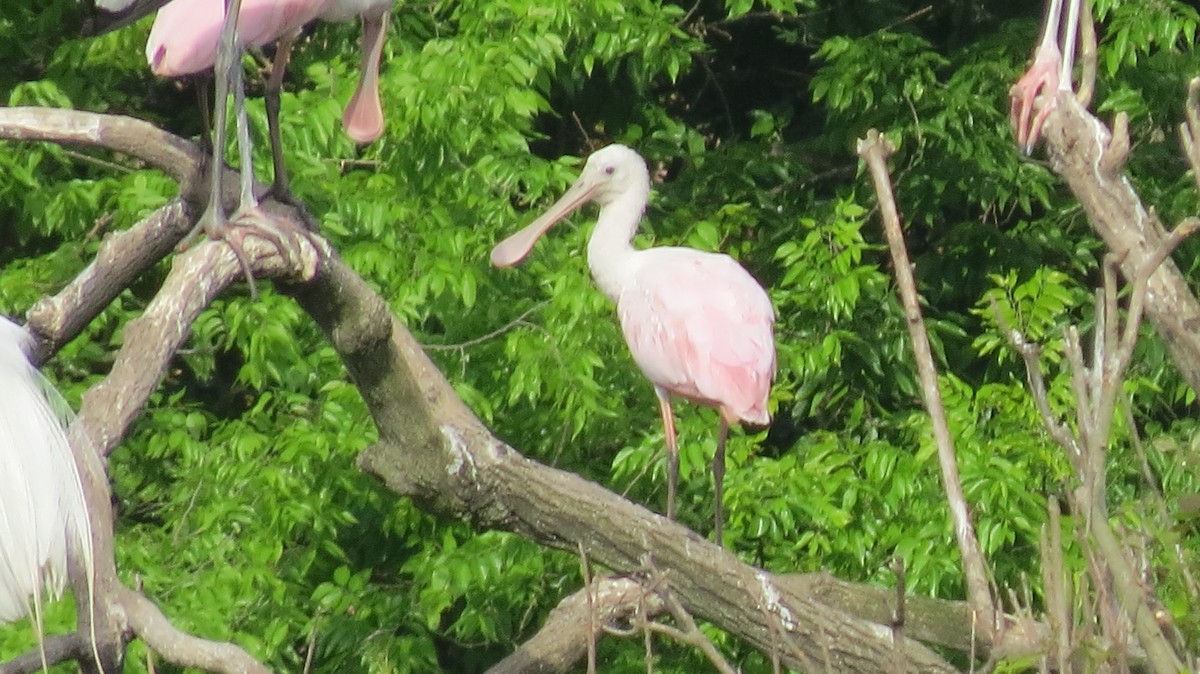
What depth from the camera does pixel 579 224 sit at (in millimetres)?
5648

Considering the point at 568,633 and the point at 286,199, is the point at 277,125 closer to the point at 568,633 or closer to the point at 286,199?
the point at 286,199

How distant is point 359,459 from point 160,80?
277cm

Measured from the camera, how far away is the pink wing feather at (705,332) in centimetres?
448

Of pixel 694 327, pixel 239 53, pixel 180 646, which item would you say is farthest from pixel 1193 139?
pixel 694 327

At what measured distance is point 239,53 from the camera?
354 centimetres

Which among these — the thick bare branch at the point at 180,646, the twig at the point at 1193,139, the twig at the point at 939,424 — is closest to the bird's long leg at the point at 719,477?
the thick bare branch at the point at 180,646

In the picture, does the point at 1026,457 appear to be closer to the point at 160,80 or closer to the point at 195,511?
the point at 195,511

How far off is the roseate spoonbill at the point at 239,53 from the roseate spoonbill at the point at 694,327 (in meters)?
0.74

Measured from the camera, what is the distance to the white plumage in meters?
2.36

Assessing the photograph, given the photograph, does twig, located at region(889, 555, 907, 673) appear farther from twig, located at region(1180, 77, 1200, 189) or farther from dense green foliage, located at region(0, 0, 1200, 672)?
dense green foliage, located at region(0, 0, 1200, 672)

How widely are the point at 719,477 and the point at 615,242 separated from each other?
2.13 ft

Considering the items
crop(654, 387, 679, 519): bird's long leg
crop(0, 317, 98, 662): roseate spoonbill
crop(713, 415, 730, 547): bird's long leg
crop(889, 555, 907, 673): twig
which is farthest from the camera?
crop(654, 387, 679, 519): bird's long leg

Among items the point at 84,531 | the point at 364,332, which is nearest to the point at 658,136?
the point at 364,332

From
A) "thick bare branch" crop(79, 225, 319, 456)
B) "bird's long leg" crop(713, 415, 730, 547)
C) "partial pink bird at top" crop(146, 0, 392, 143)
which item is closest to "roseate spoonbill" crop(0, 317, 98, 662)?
"thick bare branch" crop(79, 225, 319, 456)
